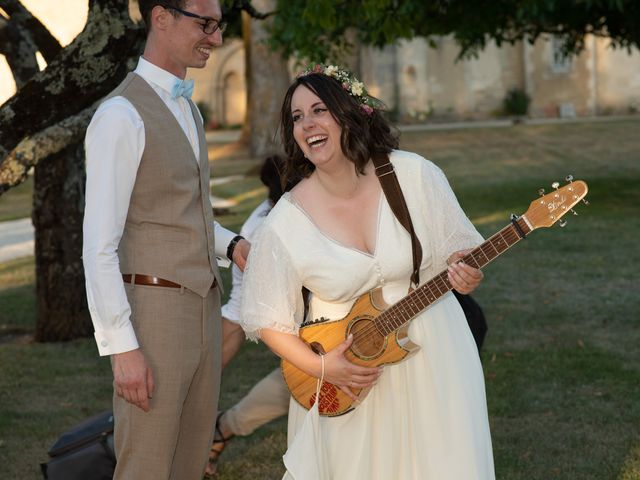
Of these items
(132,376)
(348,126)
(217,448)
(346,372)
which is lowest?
(217,448)

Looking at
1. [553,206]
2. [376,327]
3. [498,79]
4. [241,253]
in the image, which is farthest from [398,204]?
[498,79]

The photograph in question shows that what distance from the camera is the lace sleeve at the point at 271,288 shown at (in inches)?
154

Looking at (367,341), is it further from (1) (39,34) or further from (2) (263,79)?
(2) (263,79)

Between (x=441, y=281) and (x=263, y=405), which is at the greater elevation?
(x=441, y=281)

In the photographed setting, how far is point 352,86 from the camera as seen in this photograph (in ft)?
13.1

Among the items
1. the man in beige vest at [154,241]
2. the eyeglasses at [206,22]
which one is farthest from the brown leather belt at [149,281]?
the eyeglasses at [206,22]

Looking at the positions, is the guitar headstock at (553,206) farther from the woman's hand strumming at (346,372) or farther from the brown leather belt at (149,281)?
the brown leather belt at (149,281)

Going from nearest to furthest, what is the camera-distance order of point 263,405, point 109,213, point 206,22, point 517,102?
point 109,213 → point 206,22 → point 263,405 → point 517,102

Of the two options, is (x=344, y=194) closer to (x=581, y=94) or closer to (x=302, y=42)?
(x=302, y=42)

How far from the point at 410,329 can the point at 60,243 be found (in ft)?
20.3

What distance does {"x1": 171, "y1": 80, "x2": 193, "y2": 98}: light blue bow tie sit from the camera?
3889mm

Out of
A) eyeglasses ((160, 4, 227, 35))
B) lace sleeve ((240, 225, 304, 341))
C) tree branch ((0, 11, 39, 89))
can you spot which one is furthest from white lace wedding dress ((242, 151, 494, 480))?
tree branch ((0, 11, 39, 89))

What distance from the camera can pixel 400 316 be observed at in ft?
12.6

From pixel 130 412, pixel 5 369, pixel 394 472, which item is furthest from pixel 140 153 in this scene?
pixel 5 369
